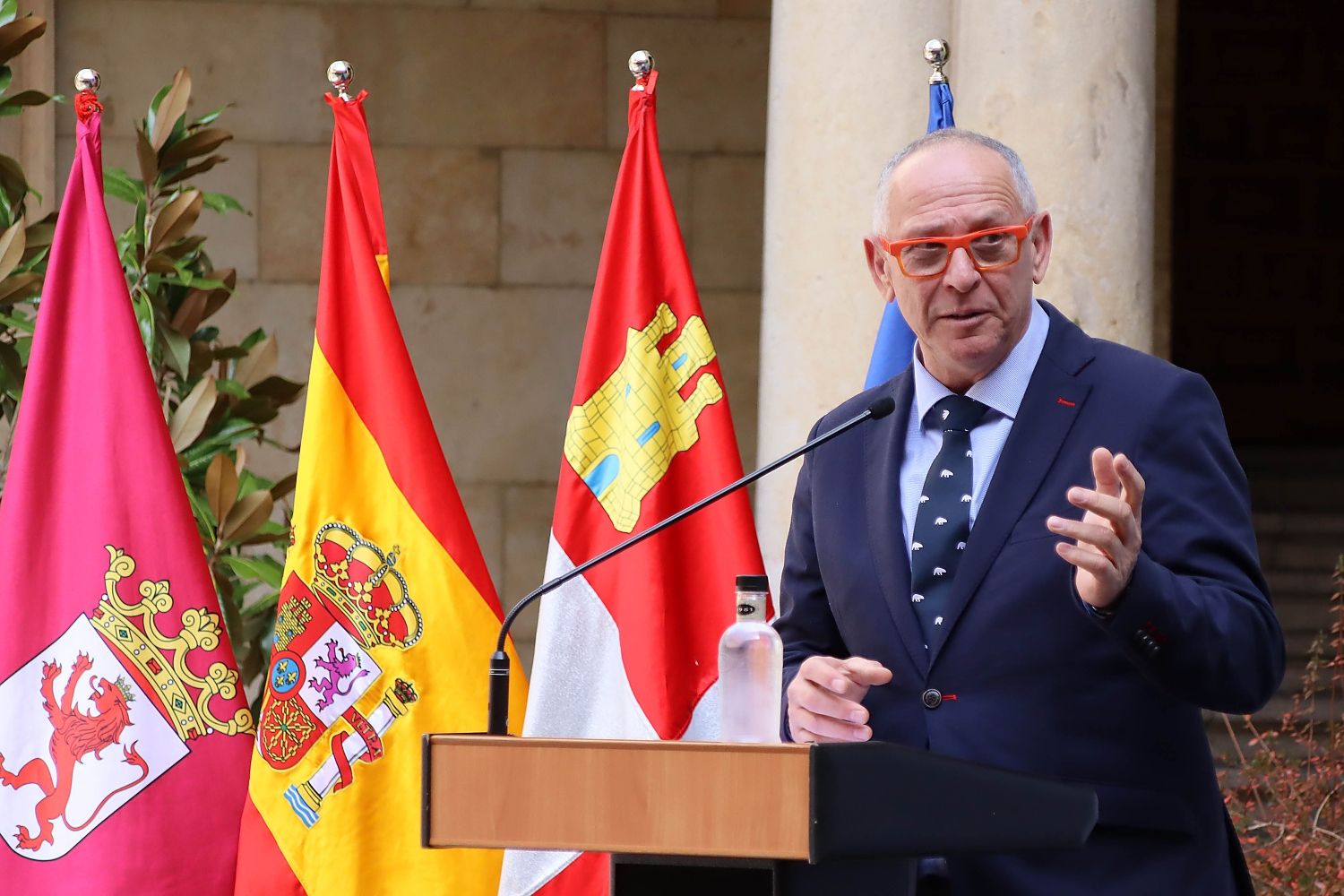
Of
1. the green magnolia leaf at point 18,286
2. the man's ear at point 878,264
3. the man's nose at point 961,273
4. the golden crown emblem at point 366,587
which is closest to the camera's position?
the man's nose at point 961,273

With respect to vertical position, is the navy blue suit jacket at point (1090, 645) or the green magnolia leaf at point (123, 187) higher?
the green magnolia leaf at point (123, 187)

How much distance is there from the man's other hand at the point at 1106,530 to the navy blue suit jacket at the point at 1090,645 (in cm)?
9

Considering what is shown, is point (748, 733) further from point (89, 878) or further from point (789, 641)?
point (89, 878)

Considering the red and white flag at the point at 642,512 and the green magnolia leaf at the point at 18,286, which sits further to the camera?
the green magnolia leaf at the point at 18,286

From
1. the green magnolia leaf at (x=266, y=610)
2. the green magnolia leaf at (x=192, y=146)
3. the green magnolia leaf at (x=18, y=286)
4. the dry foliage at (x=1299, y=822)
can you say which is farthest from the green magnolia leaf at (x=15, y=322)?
the dry foliage at (x=1299, y=822)

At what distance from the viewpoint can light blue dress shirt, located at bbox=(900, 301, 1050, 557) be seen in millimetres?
2240

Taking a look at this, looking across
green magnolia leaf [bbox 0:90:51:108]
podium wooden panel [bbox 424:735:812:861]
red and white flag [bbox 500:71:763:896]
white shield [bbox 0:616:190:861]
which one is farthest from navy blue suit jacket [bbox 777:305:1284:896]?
green magnolia leaf [bbox 0:90:51:108]

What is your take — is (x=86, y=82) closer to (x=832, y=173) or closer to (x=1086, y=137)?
(x=832, y=173)

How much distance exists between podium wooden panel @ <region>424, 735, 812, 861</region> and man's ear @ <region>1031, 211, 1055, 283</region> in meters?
1.00

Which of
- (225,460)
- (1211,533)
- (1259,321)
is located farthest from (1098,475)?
(1259,321)

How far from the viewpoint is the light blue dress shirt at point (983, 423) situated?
88.2 inches

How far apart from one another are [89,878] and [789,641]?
74.4 inches

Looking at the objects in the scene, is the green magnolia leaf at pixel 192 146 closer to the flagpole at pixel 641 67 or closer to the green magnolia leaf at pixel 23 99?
the green magnolia leaf at pixel 23 99

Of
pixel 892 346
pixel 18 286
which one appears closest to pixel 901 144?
pixel 892 346
